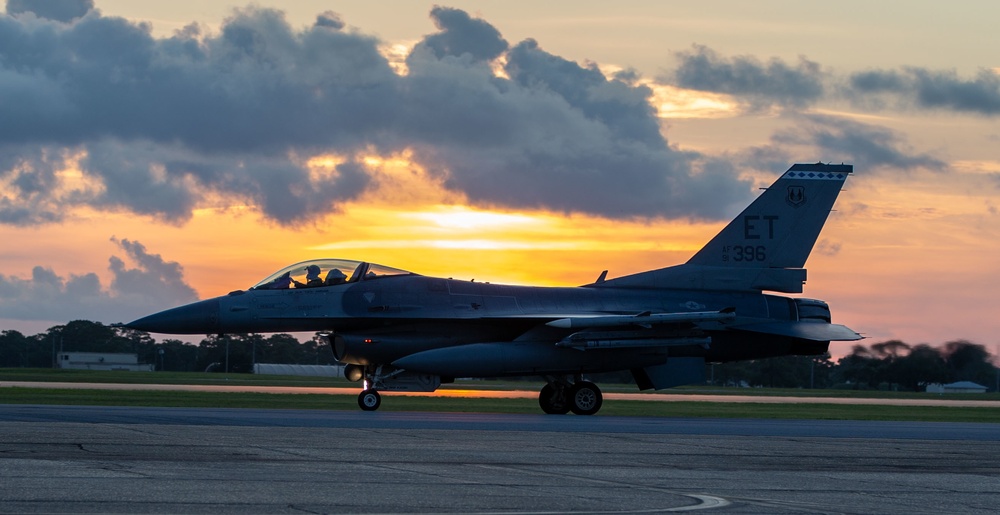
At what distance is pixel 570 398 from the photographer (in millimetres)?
28172

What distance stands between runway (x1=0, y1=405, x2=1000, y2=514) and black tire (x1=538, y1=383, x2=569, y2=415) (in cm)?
565

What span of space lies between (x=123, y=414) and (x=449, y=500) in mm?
12087

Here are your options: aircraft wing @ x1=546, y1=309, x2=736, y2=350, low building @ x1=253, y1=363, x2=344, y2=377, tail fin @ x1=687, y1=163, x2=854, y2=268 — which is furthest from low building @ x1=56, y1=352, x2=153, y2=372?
aircraft wing @ x1=546, y1=309, x2=736, y2=350

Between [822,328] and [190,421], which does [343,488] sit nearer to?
[190,421]

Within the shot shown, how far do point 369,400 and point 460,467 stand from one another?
500 inches

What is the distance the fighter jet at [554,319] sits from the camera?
2708cm

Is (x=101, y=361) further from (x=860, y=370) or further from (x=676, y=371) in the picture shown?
(x=676, y=371)

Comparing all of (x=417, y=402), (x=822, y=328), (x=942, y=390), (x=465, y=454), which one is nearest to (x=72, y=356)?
(x=942, y=390)

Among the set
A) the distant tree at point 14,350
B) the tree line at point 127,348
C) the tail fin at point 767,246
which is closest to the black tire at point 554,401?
the tail fin at point 767,246

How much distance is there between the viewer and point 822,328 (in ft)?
95.7

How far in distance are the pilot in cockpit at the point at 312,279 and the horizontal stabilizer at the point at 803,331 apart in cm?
921

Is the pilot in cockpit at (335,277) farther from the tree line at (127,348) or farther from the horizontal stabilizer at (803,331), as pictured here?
the tree line at (127,348)

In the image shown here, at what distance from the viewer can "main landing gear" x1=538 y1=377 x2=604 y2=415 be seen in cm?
2802

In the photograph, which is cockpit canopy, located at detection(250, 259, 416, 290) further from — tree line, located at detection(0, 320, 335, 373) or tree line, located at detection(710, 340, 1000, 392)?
tree line, located at detection(0, 320, 335, 373)
